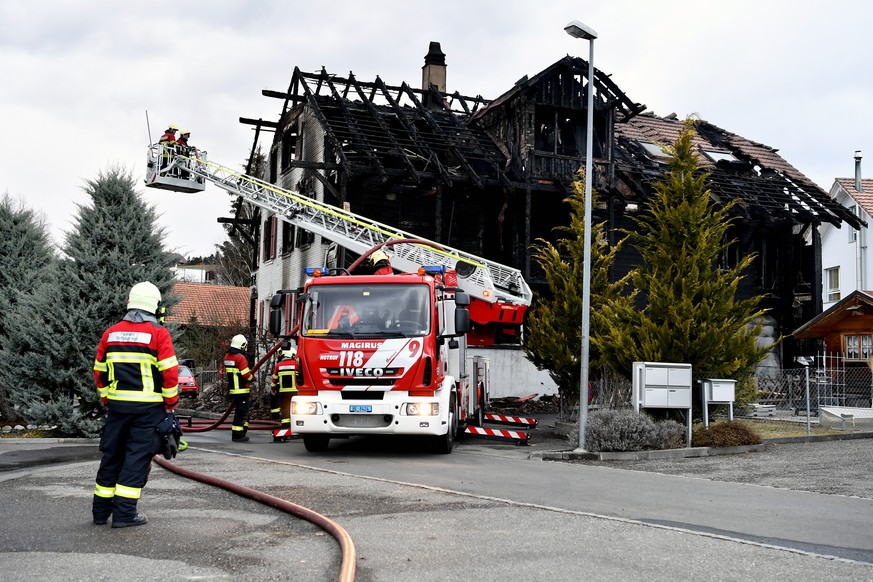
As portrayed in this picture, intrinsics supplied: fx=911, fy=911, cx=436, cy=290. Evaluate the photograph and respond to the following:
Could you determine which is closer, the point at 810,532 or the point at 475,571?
the point at 475,571

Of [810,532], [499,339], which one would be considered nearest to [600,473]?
[810,532]

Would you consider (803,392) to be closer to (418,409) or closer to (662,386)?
(662,386)

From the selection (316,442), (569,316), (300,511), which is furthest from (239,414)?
(300,511)

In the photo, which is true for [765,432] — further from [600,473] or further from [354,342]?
[354,342]

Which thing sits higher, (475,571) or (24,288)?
(24,288)

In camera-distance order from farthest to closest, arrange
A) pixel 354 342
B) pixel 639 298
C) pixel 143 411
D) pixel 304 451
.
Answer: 1. pixel 639 298
2. pixel 304 451
3. pixel 354 342
4. pixel 143 411

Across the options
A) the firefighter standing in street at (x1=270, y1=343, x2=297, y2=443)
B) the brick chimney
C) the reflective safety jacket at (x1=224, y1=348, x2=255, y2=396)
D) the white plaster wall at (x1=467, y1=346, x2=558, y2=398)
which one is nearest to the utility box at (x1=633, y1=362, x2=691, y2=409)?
the firefighter standing in street at (x1=270, y1=343, x2=297, y2=443)

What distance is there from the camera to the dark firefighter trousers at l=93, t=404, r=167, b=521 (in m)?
7.05

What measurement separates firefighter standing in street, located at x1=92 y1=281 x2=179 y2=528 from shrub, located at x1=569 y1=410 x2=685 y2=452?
8.52m

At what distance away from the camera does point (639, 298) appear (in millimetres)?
31250

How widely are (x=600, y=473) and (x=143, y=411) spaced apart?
6.66m

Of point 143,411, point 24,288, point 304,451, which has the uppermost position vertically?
point 24,288

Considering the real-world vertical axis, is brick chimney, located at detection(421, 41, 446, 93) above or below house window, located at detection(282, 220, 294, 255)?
above

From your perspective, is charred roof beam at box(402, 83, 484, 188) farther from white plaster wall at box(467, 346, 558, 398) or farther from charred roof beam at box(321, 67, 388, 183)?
white plaster wall at box(467, 346, 558, 398)
